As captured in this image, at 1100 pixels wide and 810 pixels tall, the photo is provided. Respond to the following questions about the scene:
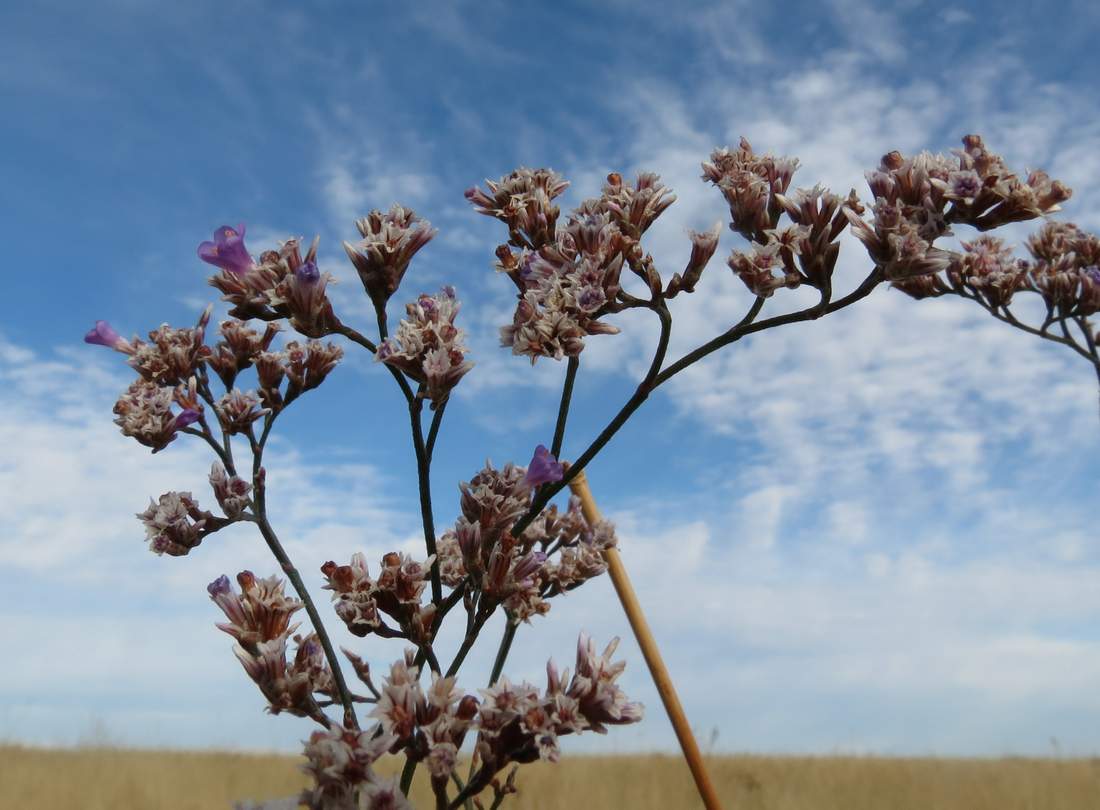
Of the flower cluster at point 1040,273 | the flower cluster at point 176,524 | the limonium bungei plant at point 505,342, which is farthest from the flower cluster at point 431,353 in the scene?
the flower cluster at point 1040,273

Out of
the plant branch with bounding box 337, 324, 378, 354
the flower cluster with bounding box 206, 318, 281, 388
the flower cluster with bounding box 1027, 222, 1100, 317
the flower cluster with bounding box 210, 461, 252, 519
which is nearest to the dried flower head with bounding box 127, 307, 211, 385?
the flower cluster with bounding box 206, 318, 281, 388

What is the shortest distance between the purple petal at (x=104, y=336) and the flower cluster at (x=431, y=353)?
126 cm

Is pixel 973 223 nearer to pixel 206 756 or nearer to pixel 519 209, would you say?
pixel 519 209

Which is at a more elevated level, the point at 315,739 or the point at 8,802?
the point at 315,739

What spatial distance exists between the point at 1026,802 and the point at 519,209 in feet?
21.4

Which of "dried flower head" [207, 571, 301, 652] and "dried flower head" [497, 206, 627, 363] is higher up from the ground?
"dried flower head" [497, 206, 627, 363]

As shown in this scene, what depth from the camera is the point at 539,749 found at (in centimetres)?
180

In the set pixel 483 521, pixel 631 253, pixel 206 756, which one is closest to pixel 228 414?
pixel 483 521

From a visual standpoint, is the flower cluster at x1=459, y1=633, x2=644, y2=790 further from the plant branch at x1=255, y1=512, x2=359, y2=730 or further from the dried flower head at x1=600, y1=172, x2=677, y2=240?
the dried flower head at x1=600, y1=172, x2=677, y2=240

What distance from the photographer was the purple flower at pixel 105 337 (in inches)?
115

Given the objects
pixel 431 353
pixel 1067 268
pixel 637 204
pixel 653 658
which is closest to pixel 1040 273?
pixel 1067 268

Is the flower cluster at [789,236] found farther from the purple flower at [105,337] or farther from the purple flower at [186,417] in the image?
the purple flower at [105,337]

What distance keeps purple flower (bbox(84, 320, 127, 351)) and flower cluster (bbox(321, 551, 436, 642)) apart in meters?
1.27

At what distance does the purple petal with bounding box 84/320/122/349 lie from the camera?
115 inches
